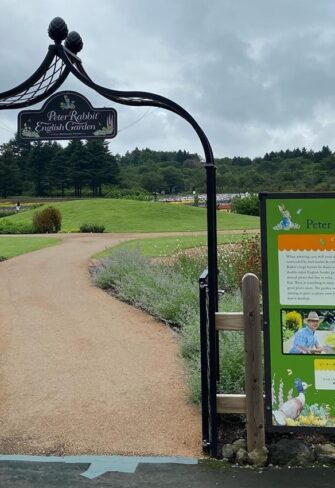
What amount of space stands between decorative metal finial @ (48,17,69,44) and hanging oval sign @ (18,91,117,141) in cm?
41

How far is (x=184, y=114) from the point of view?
4219 mm

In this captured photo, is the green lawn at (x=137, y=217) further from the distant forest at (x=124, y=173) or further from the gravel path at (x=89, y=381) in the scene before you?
the gravel path at (x=89, y=381)

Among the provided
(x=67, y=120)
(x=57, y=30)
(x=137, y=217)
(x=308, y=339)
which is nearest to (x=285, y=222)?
(x=308, y=339)

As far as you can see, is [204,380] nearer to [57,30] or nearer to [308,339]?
[308,339]

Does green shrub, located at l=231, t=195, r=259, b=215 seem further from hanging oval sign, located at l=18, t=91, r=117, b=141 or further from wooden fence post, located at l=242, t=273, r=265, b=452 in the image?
wooden fence post, located at l=242, t=273, r=265, b=452

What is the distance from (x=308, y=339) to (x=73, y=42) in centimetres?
282

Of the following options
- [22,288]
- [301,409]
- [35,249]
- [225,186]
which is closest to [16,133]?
[301,409]

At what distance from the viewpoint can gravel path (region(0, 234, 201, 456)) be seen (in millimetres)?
4496

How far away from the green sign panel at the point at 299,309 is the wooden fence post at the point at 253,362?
0.06 meters

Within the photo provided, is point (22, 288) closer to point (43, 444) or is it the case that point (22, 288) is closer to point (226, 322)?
point (43, 444)

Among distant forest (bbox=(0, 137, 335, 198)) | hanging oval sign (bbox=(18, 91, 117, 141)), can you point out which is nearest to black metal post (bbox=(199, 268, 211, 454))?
hanging oval sign (bbox=(18, 91, 117, 141))

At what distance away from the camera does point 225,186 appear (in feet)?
229

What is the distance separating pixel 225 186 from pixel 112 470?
219 feet

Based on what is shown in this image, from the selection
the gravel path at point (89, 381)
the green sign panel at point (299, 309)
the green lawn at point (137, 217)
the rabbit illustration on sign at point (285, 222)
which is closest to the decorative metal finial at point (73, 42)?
the green sign panel at point (299, 309)
